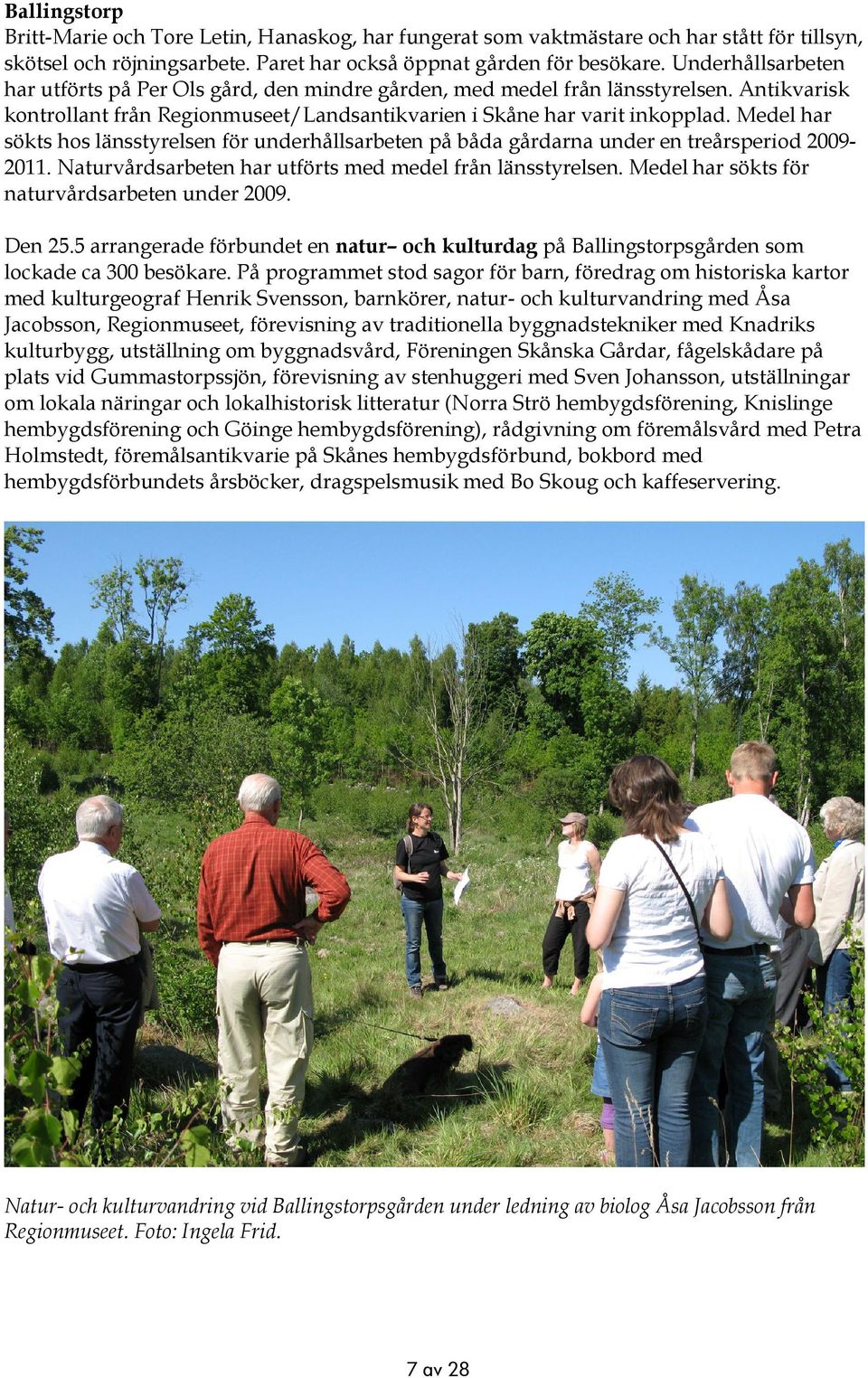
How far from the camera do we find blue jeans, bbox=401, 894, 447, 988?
8086mm

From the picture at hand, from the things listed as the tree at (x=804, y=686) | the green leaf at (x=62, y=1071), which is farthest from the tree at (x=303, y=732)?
the green leaf at (x=62, y=1071)

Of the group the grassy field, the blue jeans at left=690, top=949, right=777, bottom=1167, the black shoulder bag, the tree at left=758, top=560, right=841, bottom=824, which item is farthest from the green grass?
the tree at left=758, top=560, right=841, bottom=824

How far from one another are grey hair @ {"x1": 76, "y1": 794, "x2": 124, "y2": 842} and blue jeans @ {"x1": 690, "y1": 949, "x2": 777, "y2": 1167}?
2.93 metres

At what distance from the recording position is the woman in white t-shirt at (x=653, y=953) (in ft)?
11.0

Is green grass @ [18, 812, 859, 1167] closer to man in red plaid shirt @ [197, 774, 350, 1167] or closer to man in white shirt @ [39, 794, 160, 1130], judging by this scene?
man in red plaid shirt @ [197, 774, 350, 1167]

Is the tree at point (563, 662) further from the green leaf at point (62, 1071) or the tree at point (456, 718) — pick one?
the green leaf at point (62, 1071)

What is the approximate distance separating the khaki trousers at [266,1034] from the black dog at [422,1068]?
1.11 m

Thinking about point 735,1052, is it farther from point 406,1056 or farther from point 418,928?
point 418,928

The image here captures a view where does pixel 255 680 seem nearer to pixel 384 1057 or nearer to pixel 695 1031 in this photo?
pixel 384 1057

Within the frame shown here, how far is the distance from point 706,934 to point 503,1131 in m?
1.99

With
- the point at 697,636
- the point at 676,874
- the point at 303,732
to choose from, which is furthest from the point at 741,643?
the point at 676,874

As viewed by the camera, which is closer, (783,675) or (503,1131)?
(503,1131)
